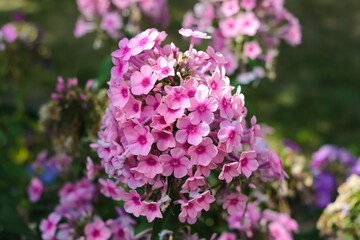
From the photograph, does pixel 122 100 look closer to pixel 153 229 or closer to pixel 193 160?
pixel 193 160

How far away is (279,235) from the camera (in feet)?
6.47

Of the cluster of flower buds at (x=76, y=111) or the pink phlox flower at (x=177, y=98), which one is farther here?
the cluster of flower buds at (x=76, y=111)

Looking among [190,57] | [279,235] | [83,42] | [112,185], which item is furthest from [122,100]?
[83,42]

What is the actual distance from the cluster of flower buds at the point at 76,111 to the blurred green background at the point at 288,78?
0.59 meters

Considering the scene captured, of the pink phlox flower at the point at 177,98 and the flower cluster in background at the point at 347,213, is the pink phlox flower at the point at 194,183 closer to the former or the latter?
the pink phlox flower at the point at 177,98

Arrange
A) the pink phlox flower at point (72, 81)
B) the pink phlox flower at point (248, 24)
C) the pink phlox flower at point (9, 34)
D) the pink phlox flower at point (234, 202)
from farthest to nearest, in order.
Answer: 1. the pink phlox flower at point (9, 34)
2. the pink phlox flower at point (248, 24)
3. the pink phlox flower at point (72, 81)
4. the pink phlox flower at point (234, 202)

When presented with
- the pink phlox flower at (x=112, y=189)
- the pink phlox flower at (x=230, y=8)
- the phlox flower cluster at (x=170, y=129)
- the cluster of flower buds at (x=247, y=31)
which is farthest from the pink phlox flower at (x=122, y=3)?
the pink phlox flower at (x=112, y=189)

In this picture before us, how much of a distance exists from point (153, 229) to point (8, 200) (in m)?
1.09

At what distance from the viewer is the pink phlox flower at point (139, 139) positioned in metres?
1.32

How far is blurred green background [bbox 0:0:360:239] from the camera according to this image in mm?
3314

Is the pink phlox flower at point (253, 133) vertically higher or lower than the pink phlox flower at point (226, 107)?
lower

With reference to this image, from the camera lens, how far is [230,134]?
1.35 meters

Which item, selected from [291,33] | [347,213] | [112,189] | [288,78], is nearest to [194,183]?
[112,189]

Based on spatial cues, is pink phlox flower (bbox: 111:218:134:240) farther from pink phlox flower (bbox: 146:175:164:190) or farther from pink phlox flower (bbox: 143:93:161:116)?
pink phlox flower (bbox: 143:93:161:116)
